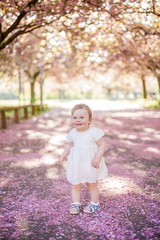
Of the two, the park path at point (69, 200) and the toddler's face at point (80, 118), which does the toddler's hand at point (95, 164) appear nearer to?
the toddler's face at point (80, 118)

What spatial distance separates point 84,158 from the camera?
18.6 ft

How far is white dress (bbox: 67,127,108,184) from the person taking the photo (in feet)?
18.5

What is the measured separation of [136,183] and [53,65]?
146ft

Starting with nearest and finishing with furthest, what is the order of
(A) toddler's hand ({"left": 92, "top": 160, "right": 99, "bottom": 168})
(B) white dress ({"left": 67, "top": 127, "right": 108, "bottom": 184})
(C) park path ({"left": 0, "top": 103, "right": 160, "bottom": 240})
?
(C) park path ({"left": 0, "top": 103, "right": 160, "bottom": 240})
(A) toddler's hand ({"left": 92, "top": 160, "right": 99, "bottom": 168})
(B) white dress ({"left": 67, "top": 127, "right": 108, "bottom": 184})

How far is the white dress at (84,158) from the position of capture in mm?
5648

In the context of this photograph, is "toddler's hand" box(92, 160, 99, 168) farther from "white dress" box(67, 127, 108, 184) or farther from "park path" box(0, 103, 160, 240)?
"park path" box(0, 103, 160, 240)

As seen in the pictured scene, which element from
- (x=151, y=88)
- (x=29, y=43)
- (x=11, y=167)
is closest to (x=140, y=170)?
(x=11, y=167)

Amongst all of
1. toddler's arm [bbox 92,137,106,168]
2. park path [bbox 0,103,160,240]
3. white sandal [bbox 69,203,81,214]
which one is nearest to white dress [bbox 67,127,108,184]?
toddler's arm [bbox 92,137,106,168]

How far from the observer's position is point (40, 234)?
4824 mm

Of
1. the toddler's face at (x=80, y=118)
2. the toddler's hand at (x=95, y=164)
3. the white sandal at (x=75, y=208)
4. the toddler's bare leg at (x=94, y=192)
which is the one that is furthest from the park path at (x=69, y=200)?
the toddler's face at (x=80, y=118)

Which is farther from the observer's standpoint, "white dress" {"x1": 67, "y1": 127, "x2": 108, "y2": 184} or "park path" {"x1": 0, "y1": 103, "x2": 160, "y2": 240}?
"white dress" {"x1": 67, "y1": 127, "x2": 108, "y2": 184}

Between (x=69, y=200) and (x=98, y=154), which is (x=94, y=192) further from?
(x=69, y=200)

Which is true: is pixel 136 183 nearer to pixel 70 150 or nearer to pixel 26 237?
pixel 70 150

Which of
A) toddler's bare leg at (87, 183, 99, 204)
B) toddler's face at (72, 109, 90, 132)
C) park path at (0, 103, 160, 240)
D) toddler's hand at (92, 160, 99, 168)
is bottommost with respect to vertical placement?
park path at (0, 103, 160, 240)
